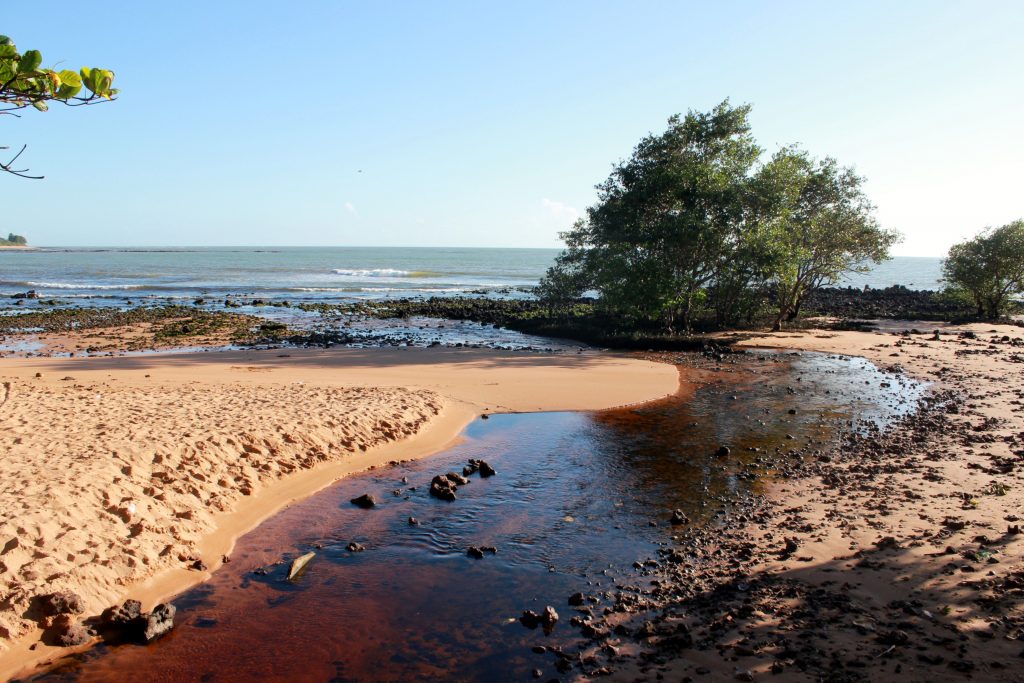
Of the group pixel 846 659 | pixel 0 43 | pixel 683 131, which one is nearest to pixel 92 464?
pixel 0 43

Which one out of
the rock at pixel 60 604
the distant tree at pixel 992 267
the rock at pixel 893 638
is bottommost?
the rock at pixel 60 604

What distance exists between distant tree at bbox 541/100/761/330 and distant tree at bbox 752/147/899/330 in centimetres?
141

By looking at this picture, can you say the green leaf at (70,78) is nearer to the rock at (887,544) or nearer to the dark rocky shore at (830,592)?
the dark rocky shore at (830,592)

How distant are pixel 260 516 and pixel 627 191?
22320 millimetres

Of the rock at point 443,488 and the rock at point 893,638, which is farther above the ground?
the rock at point 893,638

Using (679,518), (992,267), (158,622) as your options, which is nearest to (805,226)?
(992,267)

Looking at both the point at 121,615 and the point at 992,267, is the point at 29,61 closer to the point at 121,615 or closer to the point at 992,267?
the point at 121,615

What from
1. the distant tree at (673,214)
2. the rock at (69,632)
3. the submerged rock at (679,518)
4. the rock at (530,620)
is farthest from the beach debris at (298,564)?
the distant tree at (673,214)

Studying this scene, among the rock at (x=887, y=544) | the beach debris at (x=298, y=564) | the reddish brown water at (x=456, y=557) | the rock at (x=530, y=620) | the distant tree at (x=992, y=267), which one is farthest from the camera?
the distant tree at (x=992, y=267)

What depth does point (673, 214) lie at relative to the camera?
86.8ft

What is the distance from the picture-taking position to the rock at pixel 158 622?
19.6 ft

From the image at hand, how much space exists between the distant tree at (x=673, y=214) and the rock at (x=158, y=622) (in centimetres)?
2139

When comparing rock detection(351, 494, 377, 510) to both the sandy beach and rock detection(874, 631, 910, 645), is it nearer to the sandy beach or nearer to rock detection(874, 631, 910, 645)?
the sandy beach

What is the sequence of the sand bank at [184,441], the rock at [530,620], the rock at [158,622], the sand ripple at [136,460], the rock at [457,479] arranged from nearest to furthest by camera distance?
the rock at [158,622] → the rock at [530,620] → the sand ripple at [136,460] → the sand bank at [184,441] → the rock at [457,479]
